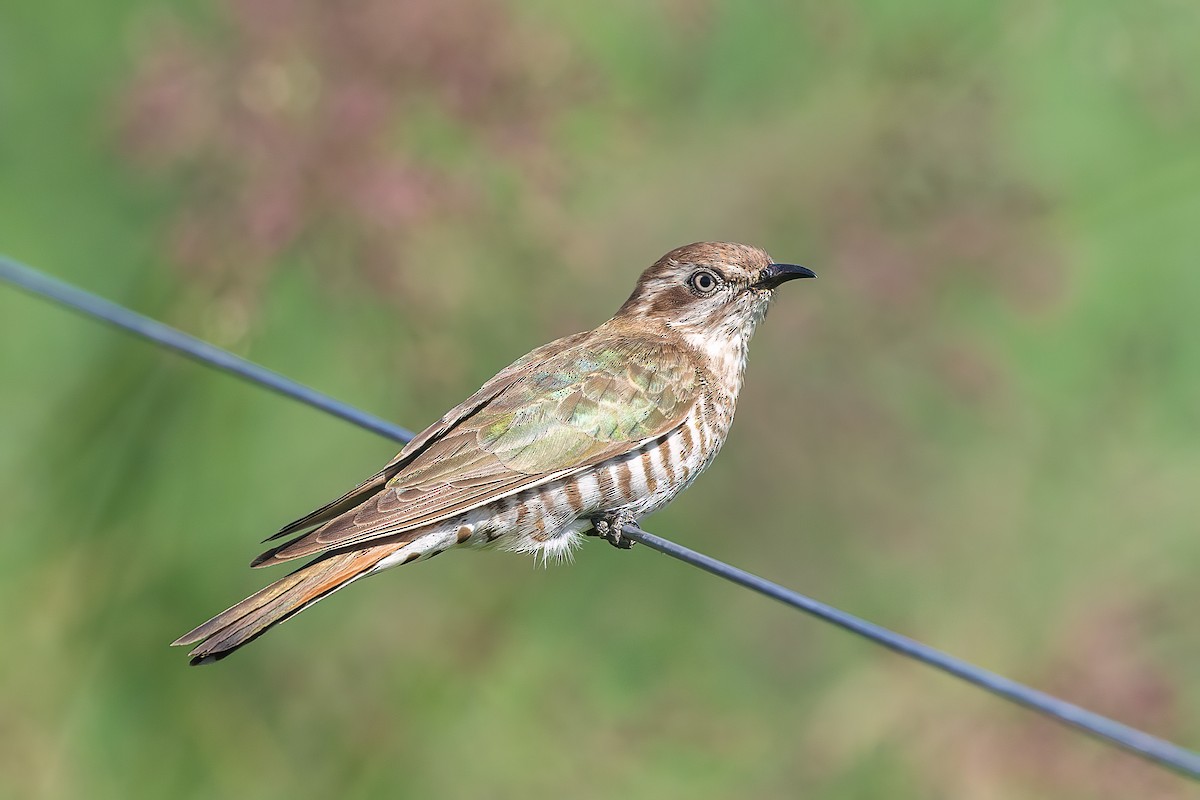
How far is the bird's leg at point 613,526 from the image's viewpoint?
4656mm

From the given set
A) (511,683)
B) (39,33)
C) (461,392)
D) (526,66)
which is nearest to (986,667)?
(511,683)

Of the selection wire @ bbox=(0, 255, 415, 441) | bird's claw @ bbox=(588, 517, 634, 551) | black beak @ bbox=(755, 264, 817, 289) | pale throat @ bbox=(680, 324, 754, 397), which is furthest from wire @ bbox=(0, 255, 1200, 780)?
black beak @ bbox=(755, 264, 817, 289)

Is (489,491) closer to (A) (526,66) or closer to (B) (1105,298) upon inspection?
(A) (526,66)

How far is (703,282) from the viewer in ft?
17.3

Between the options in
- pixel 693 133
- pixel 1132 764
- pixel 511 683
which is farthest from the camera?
pixel 693 133

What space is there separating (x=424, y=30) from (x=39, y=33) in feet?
7.05

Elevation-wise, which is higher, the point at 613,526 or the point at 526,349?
the point at 526,349

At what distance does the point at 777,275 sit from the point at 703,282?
0.88 feet

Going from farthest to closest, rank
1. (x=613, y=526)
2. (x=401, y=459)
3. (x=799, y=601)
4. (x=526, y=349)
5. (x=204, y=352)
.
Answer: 1. (x=526, y=349)
2. (x=613, y=526)
3. (x=401, y=459)
4. (x=204, y=352)
5. (x=799, y=601)

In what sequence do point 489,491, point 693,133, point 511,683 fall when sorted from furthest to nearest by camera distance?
point 693,133 < point 511,683 < point 489,491

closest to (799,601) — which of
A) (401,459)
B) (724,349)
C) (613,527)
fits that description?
(613,527)

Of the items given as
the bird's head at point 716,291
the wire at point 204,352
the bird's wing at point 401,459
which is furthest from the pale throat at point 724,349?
the wire at point 204,352

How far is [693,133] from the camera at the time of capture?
22.7 ft

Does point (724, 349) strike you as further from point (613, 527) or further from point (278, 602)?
point (278, 602)
